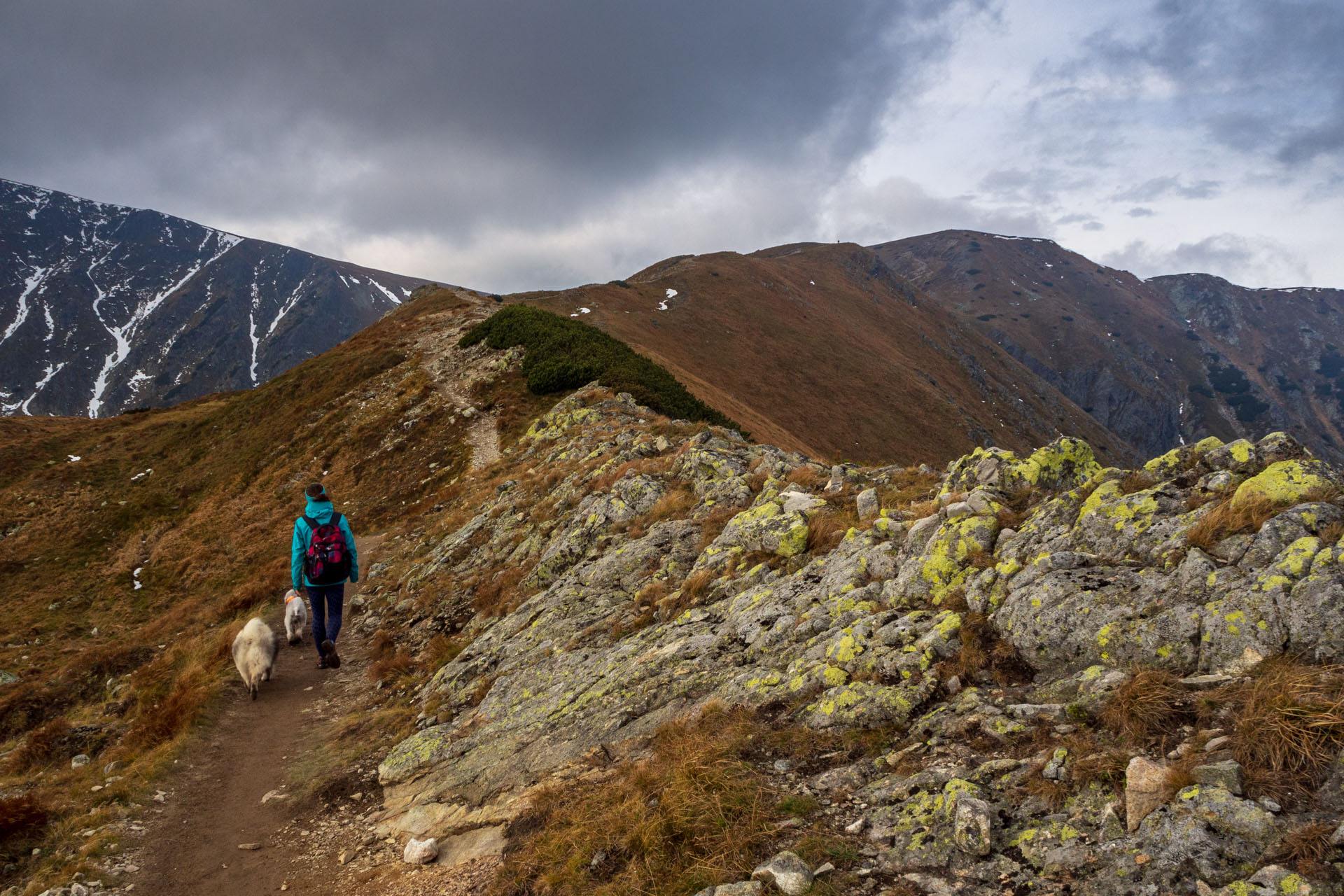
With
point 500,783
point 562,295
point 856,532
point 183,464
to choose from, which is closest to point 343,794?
point 500,783

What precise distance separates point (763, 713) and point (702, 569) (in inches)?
173

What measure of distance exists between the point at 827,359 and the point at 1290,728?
94.9 meters

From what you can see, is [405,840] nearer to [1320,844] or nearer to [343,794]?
[343,794]

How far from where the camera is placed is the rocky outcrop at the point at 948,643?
4363mm

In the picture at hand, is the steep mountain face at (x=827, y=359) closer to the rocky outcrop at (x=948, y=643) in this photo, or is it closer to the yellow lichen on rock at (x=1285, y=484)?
the rocky outcrop at (x=948, y=643)

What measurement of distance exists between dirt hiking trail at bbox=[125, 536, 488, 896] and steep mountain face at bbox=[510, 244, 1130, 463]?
38616mm

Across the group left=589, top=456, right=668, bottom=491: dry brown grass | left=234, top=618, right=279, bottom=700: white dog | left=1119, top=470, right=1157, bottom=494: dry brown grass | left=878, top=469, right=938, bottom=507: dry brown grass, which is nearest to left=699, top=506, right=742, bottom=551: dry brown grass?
left=878, top=469, right=938, bottom=507: dry brown grass

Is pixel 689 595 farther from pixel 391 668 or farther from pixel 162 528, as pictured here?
pixel 162 528

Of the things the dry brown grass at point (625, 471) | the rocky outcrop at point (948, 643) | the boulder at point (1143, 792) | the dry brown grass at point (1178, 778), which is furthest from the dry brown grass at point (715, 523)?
the dry brown grass at point (1178, 778)

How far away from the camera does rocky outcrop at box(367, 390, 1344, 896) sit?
14.3 ft

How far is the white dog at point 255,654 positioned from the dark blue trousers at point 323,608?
0.83m

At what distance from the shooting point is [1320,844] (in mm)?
3340

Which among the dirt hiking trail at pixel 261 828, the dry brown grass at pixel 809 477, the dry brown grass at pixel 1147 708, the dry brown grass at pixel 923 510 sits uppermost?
the dry brown grass at pixel 809 477

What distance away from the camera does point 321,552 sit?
11961mm
